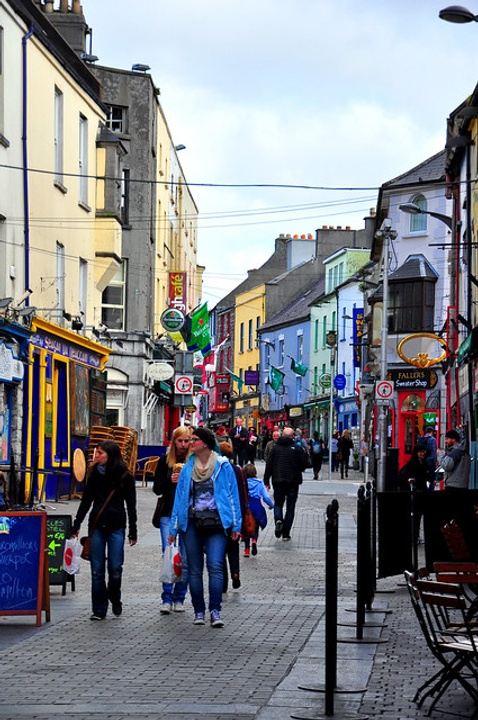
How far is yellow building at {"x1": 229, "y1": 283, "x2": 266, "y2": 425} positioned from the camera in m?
108

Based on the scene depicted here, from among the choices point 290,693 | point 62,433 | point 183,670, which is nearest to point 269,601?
point 183,670

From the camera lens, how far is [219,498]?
12969mm

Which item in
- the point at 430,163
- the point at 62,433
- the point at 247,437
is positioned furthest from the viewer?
the point at 430,163

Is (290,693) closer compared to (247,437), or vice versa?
(290,693)

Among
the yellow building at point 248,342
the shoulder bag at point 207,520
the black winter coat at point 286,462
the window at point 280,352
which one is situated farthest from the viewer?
the yellow building at point 248,342

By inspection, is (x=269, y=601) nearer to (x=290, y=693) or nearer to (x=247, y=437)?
(x=290, y=693)

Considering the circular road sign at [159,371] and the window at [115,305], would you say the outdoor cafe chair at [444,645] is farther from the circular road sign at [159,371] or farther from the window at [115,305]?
the window at [115,305]

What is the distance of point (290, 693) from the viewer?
9.30 meters

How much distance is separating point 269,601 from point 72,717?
6860mm

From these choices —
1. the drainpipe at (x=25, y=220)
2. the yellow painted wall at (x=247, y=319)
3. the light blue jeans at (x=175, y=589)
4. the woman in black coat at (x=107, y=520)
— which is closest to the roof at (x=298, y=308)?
the yellow painted wall at (x=247, y=319)

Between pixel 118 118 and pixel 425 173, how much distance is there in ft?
50.3

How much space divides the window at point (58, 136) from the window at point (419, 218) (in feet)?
93.7

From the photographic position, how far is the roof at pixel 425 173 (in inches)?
2349

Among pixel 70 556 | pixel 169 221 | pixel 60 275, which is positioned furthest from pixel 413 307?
pixel 70 556
